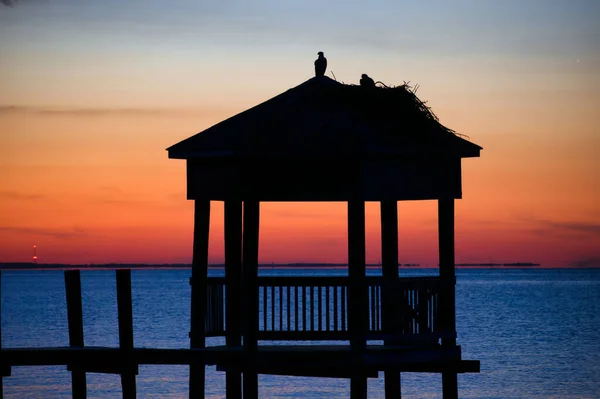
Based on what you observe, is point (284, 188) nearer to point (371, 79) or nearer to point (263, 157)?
point (263, 157)

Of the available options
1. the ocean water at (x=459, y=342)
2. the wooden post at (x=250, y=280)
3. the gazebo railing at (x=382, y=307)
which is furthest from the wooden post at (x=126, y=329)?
the ocean water at (x=459, y=342)

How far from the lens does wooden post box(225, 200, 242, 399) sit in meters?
21.0

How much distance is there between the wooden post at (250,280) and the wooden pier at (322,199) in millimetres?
21

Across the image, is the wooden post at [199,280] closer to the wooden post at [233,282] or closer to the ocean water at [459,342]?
the wooden post at [233,282]

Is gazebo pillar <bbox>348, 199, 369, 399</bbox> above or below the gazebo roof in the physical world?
below

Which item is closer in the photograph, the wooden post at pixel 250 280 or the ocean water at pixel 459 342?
the wooden post at pixel 250 280

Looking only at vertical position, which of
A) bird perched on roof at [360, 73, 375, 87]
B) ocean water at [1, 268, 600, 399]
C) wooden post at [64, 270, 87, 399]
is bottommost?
ocean water at [1, 268, 600, 399]

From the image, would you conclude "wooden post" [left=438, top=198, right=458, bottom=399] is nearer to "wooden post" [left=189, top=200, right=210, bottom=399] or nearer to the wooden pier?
the wooden pier

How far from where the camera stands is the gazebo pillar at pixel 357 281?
61.5 ft

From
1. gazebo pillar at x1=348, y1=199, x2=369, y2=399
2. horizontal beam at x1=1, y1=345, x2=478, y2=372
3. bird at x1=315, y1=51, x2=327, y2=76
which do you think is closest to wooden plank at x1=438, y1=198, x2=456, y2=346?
horizontal beam at x1=1, y1=345, x2=478, y2=372

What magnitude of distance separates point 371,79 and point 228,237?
364 cm

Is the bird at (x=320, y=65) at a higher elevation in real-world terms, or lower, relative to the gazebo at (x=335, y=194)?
higher

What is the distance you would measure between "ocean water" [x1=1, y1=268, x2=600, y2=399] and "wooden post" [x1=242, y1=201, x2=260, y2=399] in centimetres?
2370

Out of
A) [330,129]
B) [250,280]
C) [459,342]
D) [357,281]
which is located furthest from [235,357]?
[459,342]
